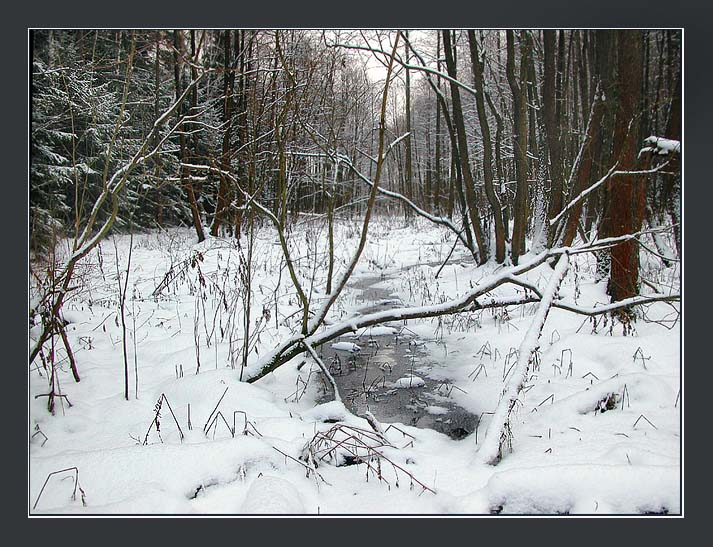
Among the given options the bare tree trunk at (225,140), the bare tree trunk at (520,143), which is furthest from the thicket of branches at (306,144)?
the bare tree trunk at (520,143)

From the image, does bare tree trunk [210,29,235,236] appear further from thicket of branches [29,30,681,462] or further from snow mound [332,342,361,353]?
snow mound [332,342,361,353]

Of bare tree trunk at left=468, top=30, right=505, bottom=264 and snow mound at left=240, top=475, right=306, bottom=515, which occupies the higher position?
bare tree trunk at left=468, top=30, right=505, bottom=264

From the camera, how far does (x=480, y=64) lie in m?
4.51

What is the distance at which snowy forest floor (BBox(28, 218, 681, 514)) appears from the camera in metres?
1.97

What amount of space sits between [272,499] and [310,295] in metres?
1.31

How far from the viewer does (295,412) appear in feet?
8.64

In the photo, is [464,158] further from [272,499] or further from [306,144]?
[272,499]

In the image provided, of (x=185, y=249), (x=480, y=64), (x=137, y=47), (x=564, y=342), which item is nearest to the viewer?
(x=137, y=47)

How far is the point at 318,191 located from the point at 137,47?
1.19 m

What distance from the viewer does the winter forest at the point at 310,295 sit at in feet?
6.66

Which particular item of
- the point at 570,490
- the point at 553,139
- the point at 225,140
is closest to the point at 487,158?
the point at 553,139

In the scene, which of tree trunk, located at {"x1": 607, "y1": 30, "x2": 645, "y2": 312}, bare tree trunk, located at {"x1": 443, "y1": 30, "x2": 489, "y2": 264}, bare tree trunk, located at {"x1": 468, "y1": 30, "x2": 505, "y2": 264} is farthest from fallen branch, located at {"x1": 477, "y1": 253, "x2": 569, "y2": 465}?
bare tree trunk, located at {"x1": 468, "y1": 30, "x2": 505, "y2": 264}
